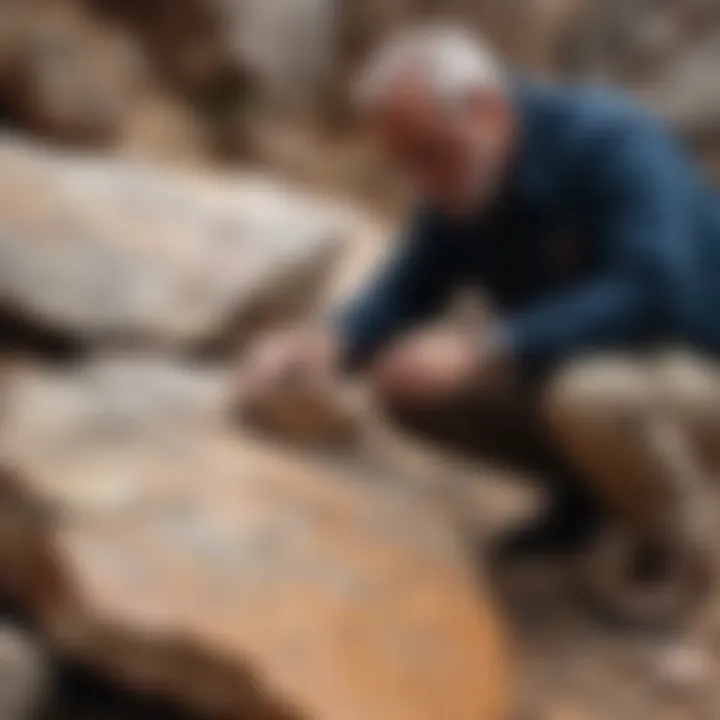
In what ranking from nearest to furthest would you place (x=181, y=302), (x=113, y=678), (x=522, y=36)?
(x=113, y=678)
(x=181, y=302)
(x=522, y=36)

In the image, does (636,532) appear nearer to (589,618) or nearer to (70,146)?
(589,618)

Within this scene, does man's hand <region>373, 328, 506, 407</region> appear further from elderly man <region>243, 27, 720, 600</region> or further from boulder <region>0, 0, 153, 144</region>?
boulder <region>0, 0, 153, 144</region>

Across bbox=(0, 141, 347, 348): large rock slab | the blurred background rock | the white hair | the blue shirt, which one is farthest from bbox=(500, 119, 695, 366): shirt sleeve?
the blurred background rock

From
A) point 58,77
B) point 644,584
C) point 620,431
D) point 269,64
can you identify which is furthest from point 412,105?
point 269,64

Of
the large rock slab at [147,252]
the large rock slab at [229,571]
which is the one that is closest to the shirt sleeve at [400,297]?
→ the large rock slab at [229,571]

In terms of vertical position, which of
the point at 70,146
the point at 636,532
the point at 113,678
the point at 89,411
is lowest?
the point at 113,678

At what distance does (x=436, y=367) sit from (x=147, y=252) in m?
0.56

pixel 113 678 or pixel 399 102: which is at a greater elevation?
pixel 399 102

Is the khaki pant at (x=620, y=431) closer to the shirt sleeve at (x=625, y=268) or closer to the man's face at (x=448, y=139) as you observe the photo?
the shirt sleeve at (x=625, y=268)

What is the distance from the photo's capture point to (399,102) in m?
1.23

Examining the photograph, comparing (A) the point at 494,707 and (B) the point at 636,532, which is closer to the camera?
(A) the point at 494,707

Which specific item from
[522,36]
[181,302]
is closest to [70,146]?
[181,302]

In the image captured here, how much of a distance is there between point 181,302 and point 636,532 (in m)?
0.59

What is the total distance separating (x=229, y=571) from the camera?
113 cm
